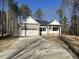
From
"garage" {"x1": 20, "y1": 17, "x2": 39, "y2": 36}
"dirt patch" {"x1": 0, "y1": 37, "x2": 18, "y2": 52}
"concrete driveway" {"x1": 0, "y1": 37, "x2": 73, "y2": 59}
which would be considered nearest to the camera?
"concrete driveway" {"x1": 0, "y1": 37, "x2": 73, "y2": 59}

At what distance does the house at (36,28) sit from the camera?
52.7m

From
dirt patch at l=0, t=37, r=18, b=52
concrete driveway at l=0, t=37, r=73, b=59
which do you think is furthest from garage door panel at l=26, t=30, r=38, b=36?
concrete driveway at l=0, t=37, r=73, b=59

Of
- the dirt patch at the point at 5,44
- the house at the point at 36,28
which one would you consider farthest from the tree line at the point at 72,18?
the dirt patch at the point at 5,44

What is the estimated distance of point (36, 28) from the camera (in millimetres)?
52812

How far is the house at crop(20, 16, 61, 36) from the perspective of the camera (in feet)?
173

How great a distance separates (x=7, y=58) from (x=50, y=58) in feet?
9.11

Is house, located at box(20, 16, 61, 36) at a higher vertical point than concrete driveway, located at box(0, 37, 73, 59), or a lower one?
higher

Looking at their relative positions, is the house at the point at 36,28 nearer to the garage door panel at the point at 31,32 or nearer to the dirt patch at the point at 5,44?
the garage door panel at the point at 31,32

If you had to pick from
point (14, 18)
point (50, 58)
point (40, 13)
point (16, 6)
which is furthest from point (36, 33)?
point (40, 13)

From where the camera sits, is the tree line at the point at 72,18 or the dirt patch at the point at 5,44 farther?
the tree line at the point at 72,18

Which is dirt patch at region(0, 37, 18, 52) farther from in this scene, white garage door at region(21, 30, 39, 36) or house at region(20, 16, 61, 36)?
white garage door at region(21, 30, 39, 36)

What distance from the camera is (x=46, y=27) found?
182 feet

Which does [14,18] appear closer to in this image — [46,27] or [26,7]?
[26,7]

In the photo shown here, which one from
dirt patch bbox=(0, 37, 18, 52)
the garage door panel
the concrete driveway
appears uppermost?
the garage door panel
